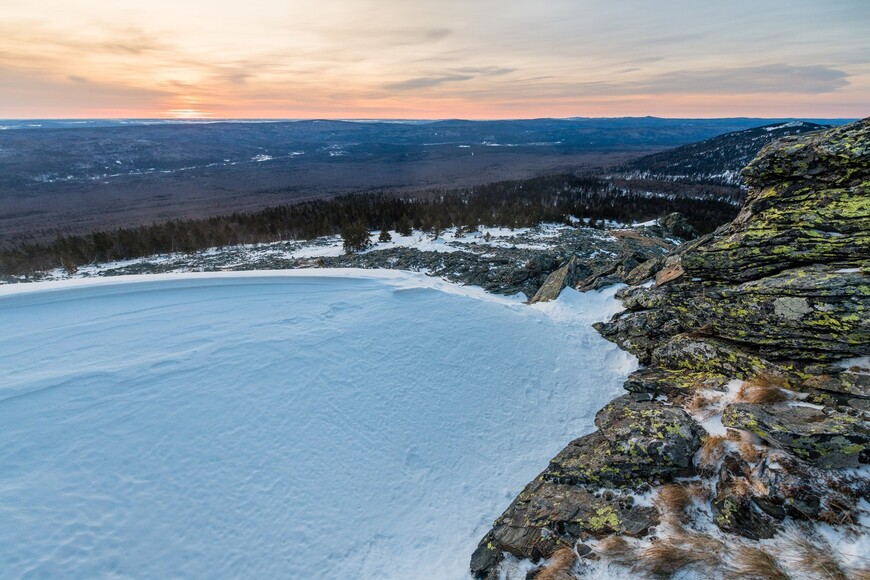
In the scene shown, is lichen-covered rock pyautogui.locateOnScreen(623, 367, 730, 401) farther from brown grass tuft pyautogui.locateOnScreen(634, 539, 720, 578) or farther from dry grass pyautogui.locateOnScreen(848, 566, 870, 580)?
brown grass tuft pyautogui.locateOnScreen(634, 539, 720, 578)

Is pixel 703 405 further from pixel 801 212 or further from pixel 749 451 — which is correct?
pixel 801 212

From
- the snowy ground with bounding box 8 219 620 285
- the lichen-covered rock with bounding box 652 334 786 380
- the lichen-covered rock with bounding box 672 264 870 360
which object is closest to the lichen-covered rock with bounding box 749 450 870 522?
the lichen-covered rock with bounding box 652 334 786 380

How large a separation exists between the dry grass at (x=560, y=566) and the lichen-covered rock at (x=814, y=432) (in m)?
2.75

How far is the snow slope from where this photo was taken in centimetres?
441

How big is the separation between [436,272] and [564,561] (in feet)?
45.6

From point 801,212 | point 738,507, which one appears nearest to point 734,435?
point 738,507

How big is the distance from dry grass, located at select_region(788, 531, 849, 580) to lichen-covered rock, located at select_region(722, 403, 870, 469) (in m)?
0.90

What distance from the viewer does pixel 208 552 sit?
4363mm

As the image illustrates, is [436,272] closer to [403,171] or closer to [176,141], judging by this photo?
[403,171]

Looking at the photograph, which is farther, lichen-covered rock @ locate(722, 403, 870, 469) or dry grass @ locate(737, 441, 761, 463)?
dry grass @ locate(737, 441, 761, 463)

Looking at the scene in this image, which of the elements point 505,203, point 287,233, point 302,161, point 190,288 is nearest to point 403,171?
point 302,161

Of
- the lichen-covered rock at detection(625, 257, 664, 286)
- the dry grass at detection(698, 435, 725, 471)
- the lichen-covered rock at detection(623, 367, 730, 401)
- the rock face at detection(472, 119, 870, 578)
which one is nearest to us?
the rock face at detection(472, 119, 870, 578)

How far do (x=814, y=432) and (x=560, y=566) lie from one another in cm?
318

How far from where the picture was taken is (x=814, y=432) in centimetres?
416
